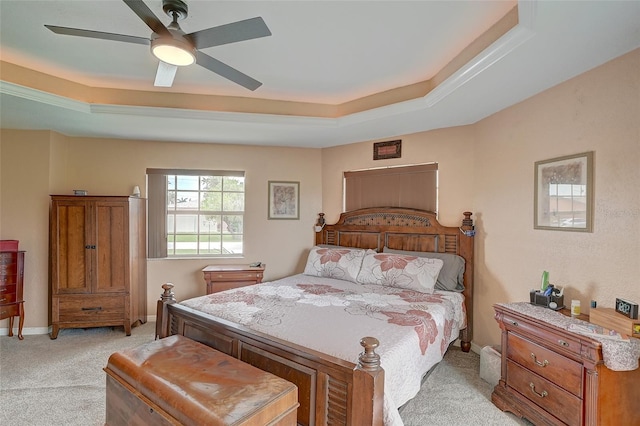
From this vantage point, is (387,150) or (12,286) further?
(387,150)

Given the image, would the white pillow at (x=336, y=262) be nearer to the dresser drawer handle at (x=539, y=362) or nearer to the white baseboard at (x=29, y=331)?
the dresser drawer handle at (x=539, y=362)

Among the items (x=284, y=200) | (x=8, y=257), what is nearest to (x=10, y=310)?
(x=8, y=257)

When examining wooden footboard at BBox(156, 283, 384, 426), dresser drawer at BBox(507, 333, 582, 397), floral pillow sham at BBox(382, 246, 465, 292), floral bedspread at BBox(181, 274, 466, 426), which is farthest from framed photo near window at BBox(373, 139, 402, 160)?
wooden footboard at BBox(156, 283, 384, 426)

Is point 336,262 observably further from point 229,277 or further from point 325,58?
point 325,58

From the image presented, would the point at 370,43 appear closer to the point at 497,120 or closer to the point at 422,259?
the point at 497,120

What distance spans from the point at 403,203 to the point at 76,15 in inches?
131

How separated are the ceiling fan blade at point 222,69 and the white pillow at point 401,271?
2.13 meters

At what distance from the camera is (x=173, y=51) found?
1.70 meters

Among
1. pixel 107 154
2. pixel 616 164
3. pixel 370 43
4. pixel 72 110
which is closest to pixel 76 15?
pixel 72 110

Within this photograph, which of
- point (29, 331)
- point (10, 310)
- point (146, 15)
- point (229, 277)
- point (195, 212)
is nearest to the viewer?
point (146, 15)

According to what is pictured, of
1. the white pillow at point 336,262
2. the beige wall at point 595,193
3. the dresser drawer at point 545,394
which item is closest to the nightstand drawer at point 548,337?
the dresser drawer at point 545,394

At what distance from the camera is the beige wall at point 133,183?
11.5 feet

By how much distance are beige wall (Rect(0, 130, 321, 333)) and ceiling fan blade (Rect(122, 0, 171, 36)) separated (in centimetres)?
265

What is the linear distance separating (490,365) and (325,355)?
175 cm
